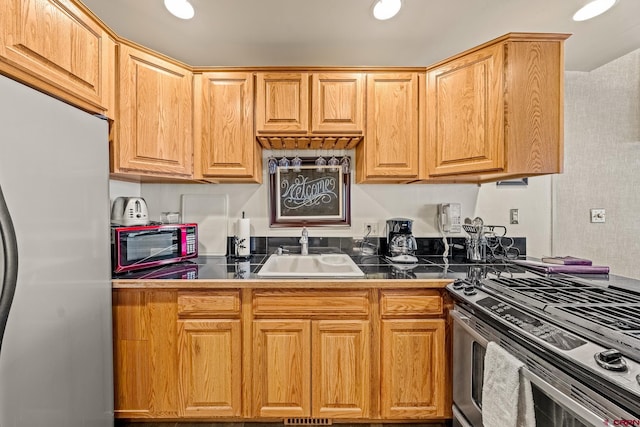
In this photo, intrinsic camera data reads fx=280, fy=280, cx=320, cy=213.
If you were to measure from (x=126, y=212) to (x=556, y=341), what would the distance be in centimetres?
212

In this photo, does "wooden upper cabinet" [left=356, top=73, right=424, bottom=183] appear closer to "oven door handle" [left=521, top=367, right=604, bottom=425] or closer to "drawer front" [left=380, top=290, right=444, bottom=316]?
"drawer front" [left=380, top=290, right=444, bottom=316]

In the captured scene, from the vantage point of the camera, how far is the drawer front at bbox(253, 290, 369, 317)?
4.93 ft

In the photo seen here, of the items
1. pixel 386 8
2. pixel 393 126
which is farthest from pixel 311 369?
pixel 386 8

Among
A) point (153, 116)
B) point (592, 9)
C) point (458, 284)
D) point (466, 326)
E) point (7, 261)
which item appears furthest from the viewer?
point (153, 116)

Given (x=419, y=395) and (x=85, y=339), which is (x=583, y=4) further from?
(x=85, y=339)

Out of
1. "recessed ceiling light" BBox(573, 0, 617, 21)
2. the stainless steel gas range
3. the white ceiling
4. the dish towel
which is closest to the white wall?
the white ceiling

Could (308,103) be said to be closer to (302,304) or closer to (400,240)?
(400,240)

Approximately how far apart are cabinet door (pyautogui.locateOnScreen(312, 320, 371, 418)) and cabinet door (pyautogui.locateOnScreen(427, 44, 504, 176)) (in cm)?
111

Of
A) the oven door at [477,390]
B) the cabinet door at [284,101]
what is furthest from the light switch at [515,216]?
the cabinet door at [284,101]

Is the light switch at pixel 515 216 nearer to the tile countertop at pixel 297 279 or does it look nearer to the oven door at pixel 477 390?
the tile countertop at pixel 297 279

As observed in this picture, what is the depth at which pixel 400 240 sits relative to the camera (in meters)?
2.02

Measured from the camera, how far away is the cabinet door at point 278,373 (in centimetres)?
150

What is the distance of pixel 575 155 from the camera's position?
6.87 ft

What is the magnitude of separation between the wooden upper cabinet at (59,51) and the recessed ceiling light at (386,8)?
Result: 142cm
